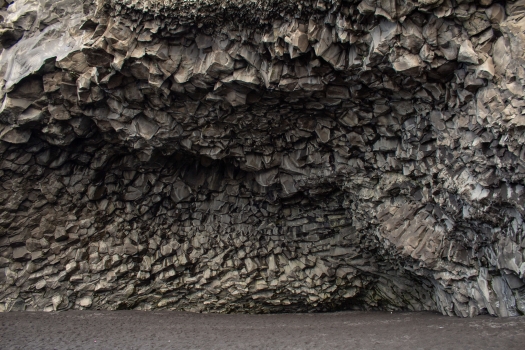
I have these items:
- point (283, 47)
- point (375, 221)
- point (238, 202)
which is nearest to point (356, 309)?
point (375, 221)

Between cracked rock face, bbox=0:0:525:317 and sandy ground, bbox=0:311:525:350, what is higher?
cracked rock face, bbox=0:0:525:317

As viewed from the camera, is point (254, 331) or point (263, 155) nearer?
point (254, 331)

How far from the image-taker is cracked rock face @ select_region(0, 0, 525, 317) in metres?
4.38

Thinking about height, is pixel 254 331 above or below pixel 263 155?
below

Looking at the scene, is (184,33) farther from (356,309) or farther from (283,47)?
(356,309)

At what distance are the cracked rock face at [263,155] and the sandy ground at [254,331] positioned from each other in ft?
1.48

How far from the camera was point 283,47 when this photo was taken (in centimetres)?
509

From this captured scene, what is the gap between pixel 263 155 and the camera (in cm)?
660

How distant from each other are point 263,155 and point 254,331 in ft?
8.50

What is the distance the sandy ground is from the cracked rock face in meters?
0.45

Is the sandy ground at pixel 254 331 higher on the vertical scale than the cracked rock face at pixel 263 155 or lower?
lower

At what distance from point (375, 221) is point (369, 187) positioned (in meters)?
0.50

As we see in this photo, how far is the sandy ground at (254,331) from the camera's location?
439cm

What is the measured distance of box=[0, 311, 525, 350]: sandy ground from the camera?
4.39m
